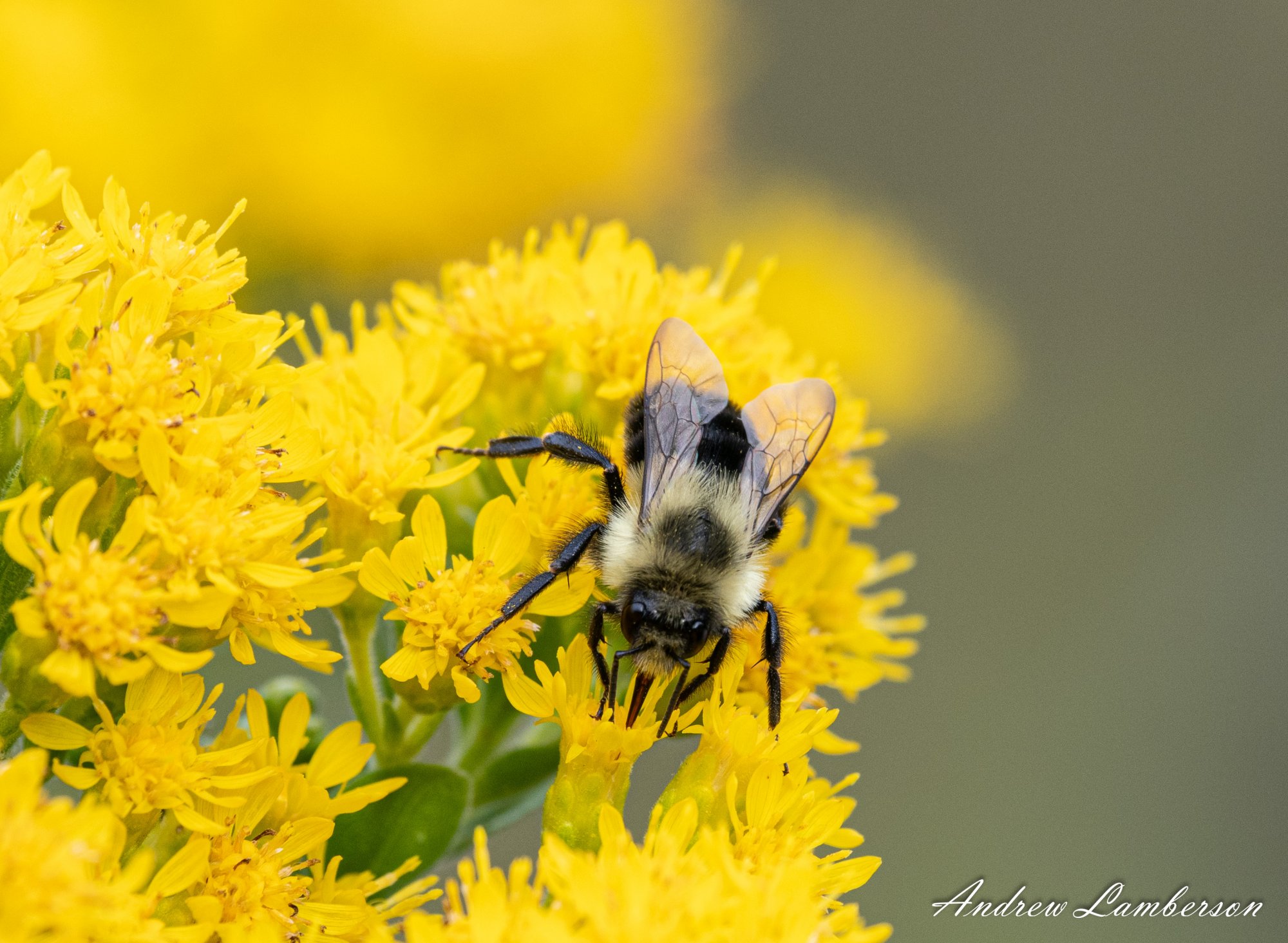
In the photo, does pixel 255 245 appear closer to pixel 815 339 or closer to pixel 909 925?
pixel 815 339

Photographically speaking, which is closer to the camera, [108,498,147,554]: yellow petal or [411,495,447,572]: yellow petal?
[108,498,147,554]: yellow petal

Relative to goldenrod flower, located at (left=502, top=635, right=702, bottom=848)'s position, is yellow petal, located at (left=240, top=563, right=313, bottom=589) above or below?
above

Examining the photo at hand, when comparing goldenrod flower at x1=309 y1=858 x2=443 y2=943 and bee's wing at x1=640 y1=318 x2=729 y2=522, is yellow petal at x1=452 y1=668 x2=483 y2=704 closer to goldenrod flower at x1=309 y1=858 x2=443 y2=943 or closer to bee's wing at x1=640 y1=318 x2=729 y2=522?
goldenrod flower at x1=309 y1=858 x2=443 y2=943

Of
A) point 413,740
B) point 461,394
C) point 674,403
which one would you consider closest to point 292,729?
point 413,740

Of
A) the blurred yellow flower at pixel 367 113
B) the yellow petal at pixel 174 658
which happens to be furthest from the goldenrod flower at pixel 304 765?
the blurred yellow flower at pixel 367 113

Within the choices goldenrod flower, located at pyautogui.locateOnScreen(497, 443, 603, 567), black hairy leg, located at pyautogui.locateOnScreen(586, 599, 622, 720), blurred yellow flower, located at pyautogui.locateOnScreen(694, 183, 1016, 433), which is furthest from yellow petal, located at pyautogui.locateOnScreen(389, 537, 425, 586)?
blurred yellow flower, located at pyautogui.locateOnScreen(694, 183, 1016, 433)

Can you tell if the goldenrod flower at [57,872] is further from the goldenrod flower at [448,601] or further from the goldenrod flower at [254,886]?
the goldenrod flower at [448,601]
